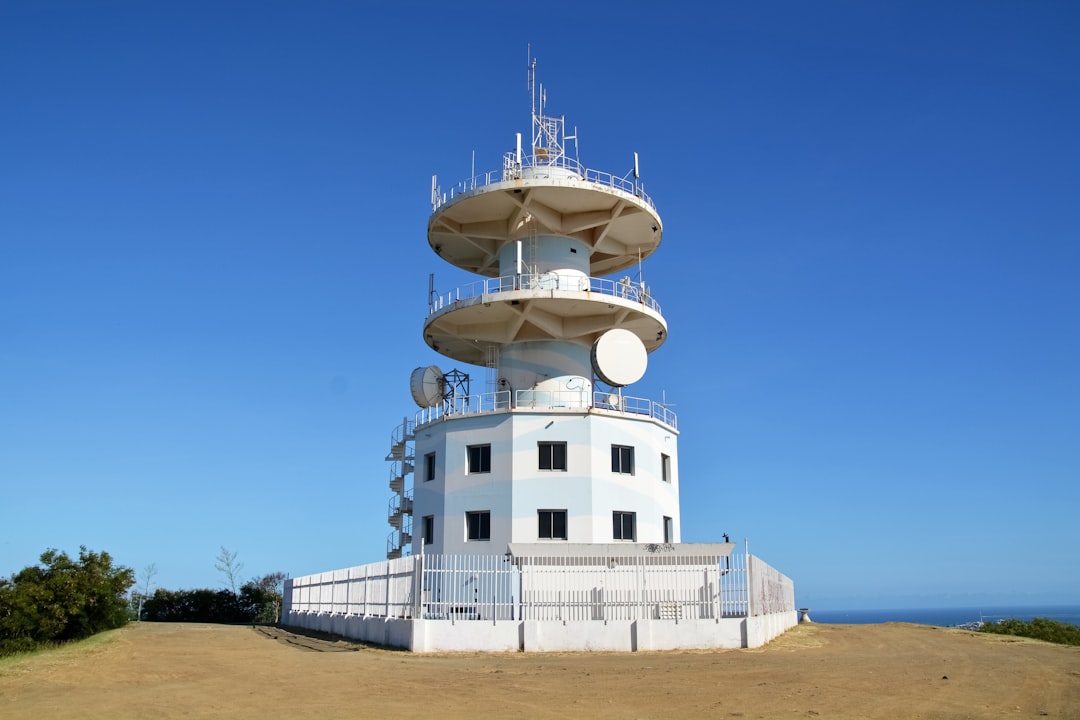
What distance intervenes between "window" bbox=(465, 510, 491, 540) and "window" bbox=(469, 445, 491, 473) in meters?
1.65

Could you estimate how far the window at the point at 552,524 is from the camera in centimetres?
3391

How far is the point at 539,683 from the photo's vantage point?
1719cm

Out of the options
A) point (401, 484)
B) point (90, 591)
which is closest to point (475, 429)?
point (401, 484)

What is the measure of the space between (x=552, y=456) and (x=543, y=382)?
12.9ft

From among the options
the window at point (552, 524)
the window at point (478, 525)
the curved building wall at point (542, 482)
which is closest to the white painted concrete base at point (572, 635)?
the curved building wall at point (542, 482)

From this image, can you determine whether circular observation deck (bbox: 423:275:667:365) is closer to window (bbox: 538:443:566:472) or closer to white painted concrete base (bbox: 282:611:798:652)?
window (bbox: 538:443:566:472)

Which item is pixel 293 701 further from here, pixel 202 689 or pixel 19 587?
pixel 19 587

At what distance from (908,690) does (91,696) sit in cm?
1395

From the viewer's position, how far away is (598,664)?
20641 mm

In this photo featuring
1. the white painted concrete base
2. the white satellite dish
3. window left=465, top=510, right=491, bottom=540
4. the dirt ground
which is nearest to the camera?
the dirt ground


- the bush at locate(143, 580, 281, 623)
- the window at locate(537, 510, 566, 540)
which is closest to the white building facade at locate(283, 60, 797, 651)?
the window at locate(537, 510, 566, 540)

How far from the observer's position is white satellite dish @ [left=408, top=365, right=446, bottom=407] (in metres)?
40.3

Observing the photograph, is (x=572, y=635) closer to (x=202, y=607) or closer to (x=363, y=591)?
(x=363, y=591)

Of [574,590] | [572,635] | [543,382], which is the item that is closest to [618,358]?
[543,382]
